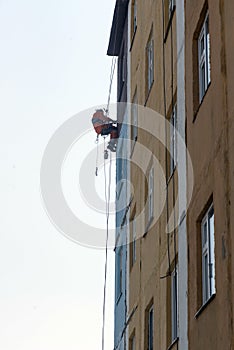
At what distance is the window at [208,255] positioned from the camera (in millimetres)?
13133

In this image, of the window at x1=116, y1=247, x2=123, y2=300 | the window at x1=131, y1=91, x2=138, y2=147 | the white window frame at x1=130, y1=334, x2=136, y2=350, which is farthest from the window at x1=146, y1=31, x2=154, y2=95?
the white window frame at x1=130, y1=334, x2=136, y2=350

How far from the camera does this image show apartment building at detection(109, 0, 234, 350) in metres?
12.2

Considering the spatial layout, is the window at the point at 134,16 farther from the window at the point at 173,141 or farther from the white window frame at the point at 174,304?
the white window frame at the point at 174,304

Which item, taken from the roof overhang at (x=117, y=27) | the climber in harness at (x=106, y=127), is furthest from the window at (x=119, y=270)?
the roof overhang at (x=117, y=27)

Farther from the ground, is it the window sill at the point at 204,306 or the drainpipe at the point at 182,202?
the drainpipe at the point at 182,202

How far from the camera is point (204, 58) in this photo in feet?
48.3

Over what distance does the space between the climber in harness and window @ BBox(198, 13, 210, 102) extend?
14.9m

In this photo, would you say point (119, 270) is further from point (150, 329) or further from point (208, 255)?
point (208, 255)

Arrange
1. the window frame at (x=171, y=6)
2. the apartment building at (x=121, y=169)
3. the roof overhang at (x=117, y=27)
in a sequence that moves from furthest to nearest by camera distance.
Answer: the roof overhang at (x=117, y=27)
the apartment building at (x=121, y=169)
the window frame at (x=171, y=6)

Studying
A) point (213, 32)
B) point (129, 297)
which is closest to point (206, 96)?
point (213, 32)

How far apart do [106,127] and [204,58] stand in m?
15.6

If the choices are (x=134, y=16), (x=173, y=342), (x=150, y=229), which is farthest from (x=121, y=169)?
(x=173, y=342)

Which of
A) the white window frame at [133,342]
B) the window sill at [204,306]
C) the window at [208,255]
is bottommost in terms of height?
the window sill at [204,306]

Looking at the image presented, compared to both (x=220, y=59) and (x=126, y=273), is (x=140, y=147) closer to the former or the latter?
(x=126, y=273)
